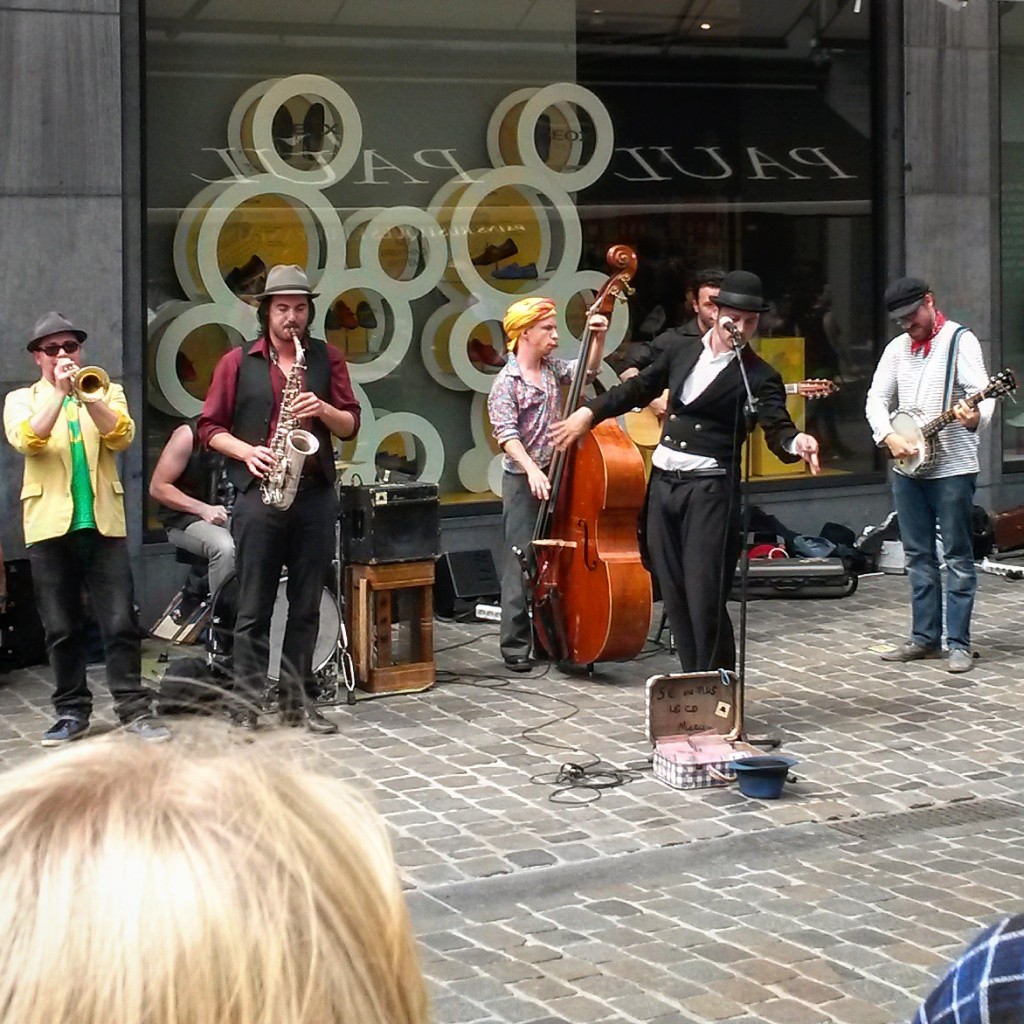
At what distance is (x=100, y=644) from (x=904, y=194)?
659 cm

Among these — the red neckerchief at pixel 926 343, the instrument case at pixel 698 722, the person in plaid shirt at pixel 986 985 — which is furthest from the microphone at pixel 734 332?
the person in plaid shirt at pixel 986 985

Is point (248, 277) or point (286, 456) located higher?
point (248, 277)

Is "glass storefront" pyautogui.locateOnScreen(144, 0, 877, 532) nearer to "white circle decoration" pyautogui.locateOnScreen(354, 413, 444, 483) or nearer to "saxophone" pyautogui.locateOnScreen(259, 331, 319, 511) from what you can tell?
"white circle decoration" pyautogui.locateOnScreen(354, 413, 444, 483)

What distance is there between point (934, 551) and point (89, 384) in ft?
14.9

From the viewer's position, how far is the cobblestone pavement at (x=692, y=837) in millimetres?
5180

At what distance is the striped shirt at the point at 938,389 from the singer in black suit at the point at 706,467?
177 centimetres

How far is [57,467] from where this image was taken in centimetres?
795

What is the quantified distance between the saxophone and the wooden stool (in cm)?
110

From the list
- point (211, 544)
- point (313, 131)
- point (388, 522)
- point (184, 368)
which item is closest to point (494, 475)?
point (184, 368)

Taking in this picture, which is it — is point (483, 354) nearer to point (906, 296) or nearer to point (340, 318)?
point (340, 318)

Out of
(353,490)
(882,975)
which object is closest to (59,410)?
(353,490)

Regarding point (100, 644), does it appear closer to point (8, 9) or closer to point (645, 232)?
point (8, 9)

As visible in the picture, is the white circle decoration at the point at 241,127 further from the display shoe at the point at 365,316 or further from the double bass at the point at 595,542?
the double bass at the point at 595,542

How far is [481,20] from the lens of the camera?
11758 millimetres
